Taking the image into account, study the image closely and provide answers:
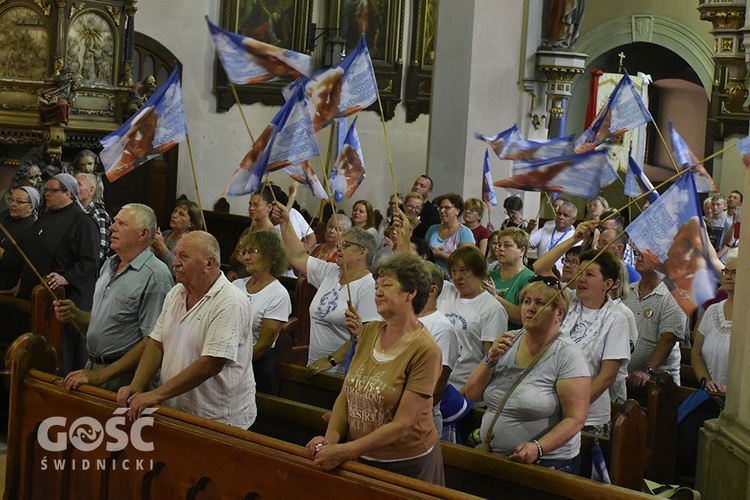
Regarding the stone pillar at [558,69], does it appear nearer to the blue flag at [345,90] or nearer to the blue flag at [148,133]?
the blue flag at [345,90]

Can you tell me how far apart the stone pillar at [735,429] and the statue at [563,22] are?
26.5 feet

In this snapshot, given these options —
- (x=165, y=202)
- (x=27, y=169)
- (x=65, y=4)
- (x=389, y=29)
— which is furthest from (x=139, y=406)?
(x=389, y=29)

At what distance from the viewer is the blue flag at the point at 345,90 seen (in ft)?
24.5

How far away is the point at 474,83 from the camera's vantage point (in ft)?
40.5

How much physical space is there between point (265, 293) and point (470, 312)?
103 centimetres

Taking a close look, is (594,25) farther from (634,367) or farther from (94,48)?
(634,367)

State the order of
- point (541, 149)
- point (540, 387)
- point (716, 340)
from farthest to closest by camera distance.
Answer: point (541, 149) → point (716, 340) → point (540, 387)

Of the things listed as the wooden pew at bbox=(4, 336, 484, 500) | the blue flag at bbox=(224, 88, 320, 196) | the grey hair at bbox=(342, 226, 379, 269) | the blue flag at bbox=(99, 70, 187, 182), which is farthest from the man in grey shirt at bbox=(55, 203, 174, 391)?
the blue flag at bbox=(99, 70, 187, 182)

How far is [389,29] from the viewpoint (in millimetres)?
16656

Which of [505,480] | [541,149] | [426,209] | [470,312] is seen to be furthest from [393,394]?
[426,209]

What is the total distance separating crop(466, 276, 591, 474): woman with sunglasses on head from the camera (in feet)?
14.3

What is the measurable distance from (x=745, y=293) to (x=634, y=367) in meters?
1.56

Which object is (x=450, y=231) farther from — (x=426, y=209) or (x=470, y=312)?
(x=470, y=312)

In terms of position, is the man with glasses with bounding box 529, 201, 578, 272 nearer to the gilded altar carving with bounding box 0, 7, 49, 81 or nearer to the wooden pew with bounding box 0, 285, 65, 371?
the wooden pew with bounding box 0, 285, 65, 371
